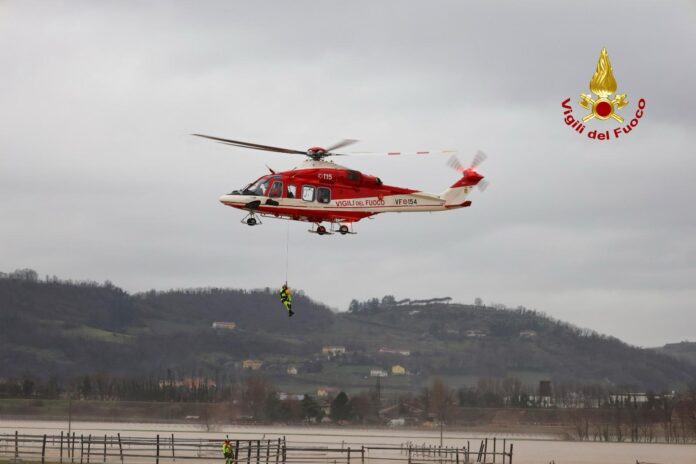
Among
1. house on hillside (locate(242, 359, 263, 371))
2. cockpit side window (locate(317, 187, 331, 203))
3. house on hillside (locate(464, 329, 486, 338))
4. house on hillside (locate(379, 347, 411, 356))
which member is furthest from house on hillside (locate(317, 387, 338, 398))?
cockpit side window (locate(317, 187, 331, 203))

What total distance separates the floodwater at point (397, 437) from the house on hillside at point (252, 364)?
21410 mm

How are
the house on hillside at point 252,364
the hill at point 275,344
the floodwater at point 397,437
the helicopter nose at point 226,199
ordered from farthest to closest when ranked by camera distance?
the house on hillside at point 252,364
the hill at point 275,344
the floodwater at point 397,437
the helicopter nose at point 226,199

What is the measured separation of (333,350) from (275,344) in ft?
27.4

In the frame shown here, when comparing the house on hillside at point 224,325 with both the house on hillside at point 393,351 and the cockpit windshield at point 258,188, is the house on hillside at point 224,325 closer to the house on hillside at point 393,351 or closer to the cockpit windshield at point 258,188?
the house on hillside at point 393,351

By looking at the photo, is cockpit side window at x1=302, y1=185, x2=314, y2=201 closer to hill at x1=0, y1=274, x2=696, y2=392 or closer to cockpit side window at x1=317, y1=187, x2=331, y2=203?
cockpit side window at x1=317, y1=187, x2=331, y2=203

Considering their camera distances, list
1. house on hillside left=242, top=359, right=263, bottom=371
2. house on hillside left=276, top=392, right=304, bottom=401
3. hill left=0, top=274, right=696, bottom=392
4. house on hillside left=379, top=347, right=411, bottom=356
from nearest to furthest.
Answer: house on hillside left=276, top=392, right=304, bottom=401, hill left=0, top=274, right=696, bottom=392, house on hillside left=242, top=359, right=263, bottom=371, house on hillside left=379, top=347, right=411, bottom=356

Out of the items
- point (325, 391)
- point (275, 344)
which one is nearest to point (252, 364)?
point (275, 344)

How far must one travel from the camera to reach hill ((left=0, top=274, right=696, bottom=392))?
14375 centimetres

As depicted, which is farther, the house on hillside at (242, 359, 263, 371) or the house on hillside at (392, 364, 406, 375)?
the house on hillside at (392, 364, 406, 375)

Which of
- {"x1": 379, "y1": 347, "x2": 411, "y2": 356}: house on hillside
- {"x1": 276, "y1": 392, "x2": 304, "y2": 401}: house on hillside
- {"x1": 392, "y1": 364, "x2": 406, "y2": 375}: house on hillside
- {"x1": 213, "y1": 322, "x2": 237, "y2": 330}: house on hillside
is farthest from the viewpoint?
{"x1": 379, "y1": 347, "x2": 411, "y2": 356}: house on hillside

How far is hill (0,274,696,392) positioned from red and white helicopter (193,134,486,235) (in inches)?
3212

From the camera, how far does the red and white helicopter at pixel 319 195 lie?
5538cm

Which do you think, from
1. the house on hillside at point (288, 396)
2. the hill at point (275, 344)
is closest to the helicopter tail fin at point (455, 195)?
the house on hillside at point (288, 396)

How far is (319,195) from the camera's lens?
5575 centimetres
